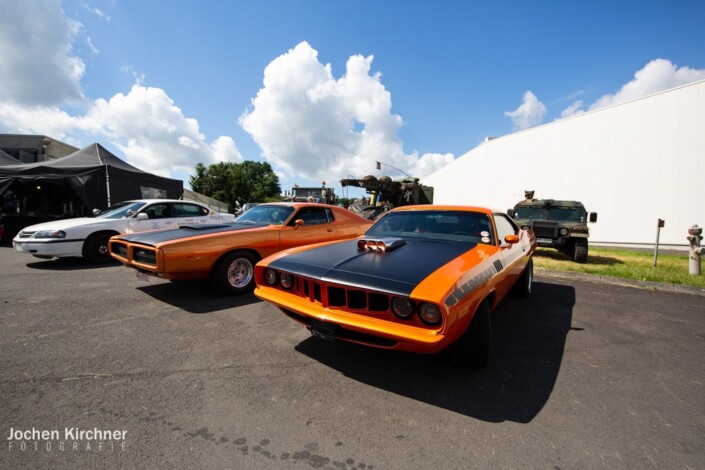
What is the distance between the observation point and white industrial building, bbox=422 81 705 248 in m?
11.1

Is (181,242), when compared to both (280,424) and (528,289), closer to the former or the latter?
(280,424)

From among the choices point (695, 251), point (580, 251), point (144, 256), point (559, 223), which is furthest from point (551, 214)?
point (144, 256)

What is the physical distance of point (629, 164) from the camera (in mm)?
12414

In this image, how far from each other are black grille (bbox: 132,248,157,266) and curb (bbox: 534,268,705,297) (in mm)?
6826

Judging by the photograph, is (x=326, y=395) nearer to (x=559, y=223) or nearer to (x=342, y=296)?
(x=342, y=296)

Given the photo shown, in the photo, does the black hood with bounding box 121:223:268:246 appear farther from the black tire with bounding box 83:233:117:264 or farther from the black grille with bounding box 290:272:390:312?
the black tire with bounding box 83:233:117:264

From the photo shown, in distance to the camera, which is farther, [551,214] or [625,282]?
[551,214]

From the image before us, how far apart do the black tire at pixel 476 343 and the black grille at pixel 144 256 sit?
11.9 ft

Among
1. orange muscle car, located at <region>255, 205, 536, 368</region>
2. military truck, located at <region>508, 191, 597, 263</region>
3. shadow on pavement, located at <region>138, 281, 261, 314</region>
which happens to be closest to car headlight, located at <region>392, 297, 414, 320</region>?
orange muscle car, located at <region>255, 205, 536, 368</region>

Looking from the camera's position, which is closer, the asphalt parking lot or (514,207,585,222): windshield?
the asphalt parking lot

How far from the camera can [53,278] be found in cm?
516

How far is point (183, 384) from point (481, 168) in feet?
68.7

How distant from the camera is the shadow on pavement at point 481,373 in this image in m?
2.07

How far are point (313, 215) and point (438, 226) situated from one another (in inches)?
102
